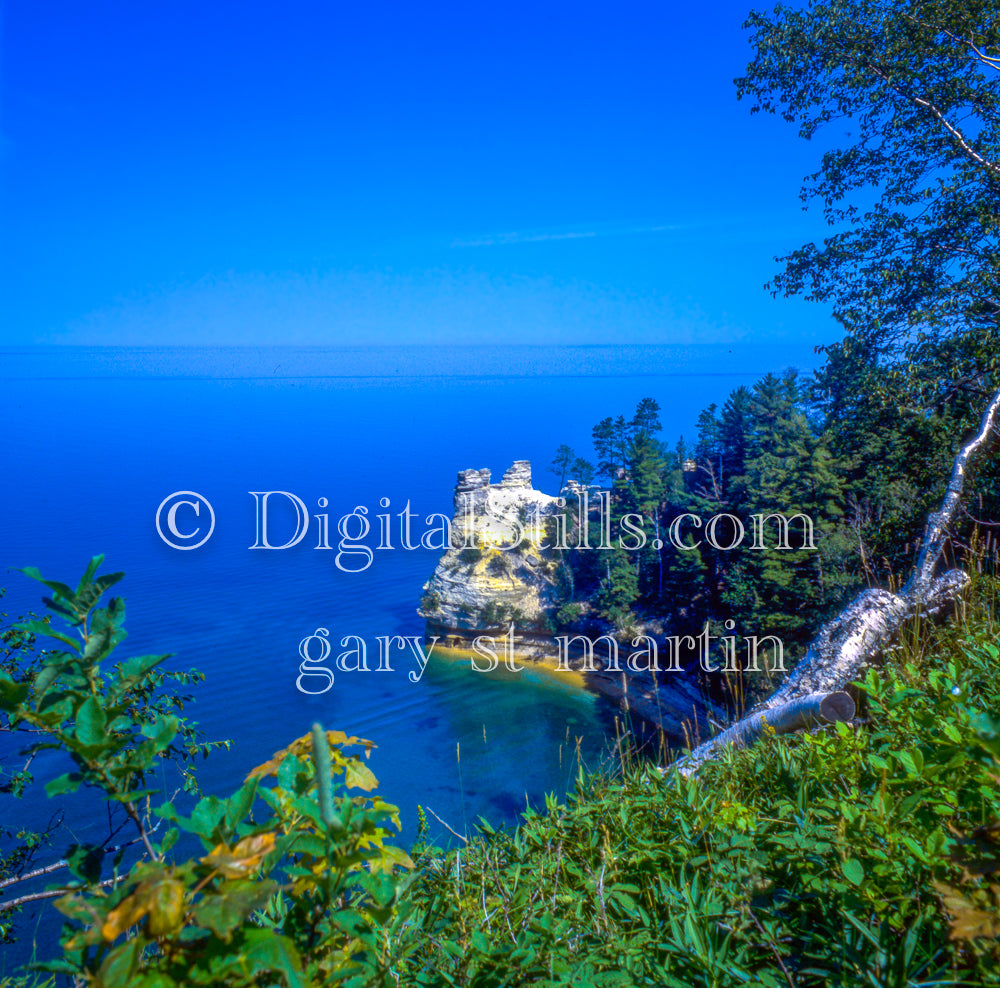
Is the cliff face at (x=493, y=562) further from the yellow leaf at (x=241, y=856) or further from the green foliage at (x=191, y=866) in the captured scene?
the yellow leaf at (x=241, y=856)

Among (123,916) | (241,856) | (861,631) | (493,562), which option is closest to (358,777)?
(241,856)

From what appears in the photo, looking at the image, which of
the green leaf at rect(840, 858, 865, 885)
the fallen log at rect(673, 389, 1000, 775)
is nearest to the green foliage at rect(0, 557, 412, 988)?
the green leaf at rect(840, 858, 865, 885)

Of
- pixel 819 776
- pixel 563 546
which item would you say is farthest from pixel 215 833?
pixel 563 546

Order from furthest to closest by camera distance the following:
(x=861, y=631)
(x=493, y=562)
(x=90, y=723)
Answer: (x=493, y=562)
(x=861, y=631)
(x=90, y=723)

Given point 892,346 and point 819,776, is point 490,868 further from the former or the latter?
point 892,346

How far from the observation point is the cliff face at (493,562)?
3019cm

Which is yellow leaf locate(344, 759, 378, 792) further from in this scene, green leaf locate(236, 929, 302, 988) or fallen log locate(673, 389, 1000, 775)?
fallen log locate(673, 389, 1000, 775)

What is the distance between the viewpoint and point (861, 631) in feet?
15.1

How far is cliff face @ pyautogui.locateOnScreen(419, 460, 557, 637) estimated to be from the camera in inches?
1188

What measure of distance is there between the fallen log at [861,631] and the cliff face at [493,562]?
81.5 ft

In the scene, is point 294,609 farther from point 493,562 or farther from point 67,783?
point 67,783

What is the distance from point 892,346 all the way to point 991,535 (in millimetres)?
3583

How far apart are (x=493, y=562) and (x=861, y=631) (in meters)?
26.7

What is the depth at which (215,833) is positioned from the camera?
97 centimetres
